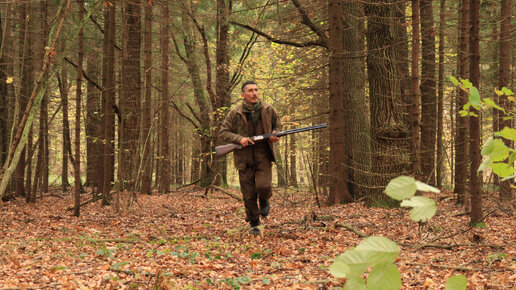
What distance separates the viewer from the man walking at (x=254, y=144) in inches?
285

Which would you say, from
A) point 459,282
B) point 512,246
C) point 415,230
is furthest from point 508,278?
point 459,282

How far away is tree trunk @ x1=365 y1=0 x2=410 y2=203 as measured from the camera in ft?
33.2

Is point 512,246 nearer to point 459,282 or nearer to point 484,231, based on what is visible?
point 484,231

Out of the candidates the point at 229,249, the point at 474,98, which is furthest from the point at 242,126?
the point at 474,98

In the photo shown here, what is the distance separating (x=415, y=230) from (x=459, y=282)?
22.7ft

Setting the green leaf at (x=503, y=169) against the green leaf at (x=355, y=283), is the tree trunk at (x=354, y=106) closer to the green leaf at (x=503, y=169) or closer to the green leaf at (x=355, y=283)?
the green leaf at (x=503, y=169)

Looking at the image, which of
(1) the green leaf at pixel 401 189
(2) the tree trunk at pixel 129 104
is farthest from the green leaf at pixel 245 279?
(2) the tree trunk at pixel 129 104

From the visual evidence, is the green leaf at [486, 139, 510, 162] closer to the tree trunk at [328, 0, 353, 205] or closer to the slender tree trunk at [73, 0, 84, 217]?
the tree trunk at [328, 0, 353, 205]

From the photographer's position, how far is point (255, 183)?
750cm

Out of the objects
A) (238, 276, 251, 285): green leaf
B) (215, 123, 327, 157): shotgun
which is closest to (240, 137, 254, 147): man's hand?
(215, 123, 327, 157): shotgun

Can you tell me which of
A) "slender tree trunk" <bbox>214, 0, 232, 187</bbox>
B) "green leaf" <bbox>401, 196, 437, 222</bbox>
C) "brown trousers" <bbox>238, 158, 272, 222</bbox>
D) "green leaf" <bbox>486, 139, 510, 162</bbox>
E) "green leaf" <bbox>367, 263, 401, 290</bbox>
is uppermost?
"slender tree trunk" <bbox>214, 0, 232, 187</bbox>

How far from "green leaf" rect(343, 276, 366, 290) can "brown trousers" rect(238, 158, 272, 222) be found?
6591 mm

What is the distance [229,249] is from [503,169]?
5.81m

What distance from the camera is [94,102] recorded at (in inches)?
803
